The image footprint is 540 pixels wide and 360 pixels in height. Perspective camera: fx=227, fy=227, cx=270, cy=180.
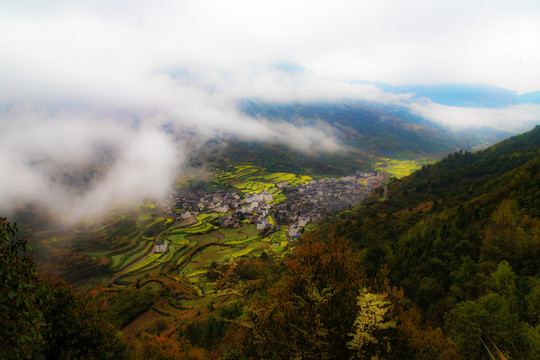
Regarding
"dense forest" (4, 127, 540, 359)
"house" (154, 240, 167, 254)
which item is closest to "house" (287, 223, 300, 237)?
"dense forest" (4, 127, 540, 359)

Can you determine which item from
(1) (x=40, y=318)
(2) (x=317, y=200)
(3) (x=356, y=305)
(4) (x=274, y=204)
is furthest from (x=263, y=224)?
(1) (x=40, y=318)

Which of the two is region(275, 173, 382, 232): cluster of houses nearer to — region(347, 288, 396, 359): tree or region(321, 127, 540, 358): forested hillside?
region(321, 127, 540, 358): forested hillside

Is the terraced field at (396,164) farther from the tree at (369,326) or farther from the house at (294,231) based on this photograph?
the tree at (369,326)

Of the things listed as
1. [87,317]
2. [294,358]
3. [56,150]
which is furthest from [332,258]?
[56,150]

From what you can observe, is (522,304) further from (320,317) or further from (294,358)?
(294,358)

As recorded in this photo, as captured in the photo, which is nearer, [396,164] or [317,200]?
[317,200]

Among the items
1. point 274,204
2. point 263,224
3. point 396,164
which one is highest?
point 396,164

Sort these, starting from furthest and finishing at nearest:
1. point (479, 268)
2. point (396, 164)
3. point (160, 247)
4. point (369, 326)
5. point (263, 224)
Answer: point (396, 164) → point (263, 224) → point (160, 247) → point (479, 268) → point (369, 326)

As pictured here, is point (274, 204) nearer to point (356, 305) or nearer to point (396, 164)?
point (356, 305)
